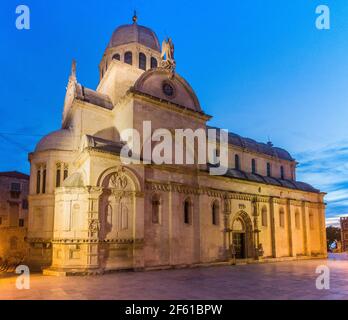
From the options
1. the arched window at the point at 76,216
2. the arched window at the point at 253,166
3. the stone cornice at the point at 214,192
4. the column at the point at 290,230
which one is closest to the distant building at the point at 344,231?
the stone cornice at the point at 214,192

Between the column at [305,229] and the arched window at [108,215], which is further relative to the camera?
the column at [305,229]

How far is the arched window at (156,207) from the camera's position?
23.3 metres

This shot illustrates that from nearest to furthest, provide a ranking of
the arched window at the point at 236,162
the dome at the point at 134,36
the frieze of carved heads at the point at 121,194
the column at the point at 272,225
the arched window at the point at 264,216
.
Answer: the frieze of carved heads at the point at 121,194 < the column at the point at 272,225 < the arched window at the point at 264,216 < the dome at the point at 134,36 < the arched window at the point at 236,162

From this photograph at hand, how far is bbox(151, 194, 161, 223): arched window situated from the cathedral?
2.9 inches

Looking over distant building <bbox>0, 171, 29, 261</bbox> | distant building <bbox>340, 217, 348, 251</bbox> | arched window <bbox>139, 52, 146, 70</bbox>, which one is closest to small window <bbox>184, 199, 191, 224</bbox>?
arched window <bbox>139, 52, 146, 70</bbox>

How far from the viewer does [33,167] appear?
26453mm

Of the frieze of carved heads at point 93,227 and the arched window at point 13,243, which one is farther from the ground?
the frieze of carved heads at point 93,227

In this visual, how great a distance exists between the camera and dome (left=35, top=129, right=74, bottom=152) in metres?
26.3

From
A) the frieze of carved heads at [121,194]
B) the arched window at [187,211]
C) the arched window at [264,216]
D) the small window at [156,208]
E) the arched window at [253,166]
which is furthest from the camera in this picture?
the arched window at [253,166]

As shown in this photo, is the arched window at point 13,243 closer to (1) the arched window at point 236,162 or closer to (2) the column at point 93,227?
(2) the column at point 93,227

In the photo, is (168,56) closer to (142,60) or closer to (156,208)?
(142,60)

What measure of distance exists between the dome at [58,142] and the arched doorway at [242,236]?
16081mm

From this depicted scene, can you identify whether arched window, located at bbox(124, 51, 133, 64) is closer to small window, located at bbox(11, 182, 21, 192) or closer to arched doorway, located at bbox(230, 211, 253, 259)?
arched doorway, located at bbox(230, 211, 253, 259)
